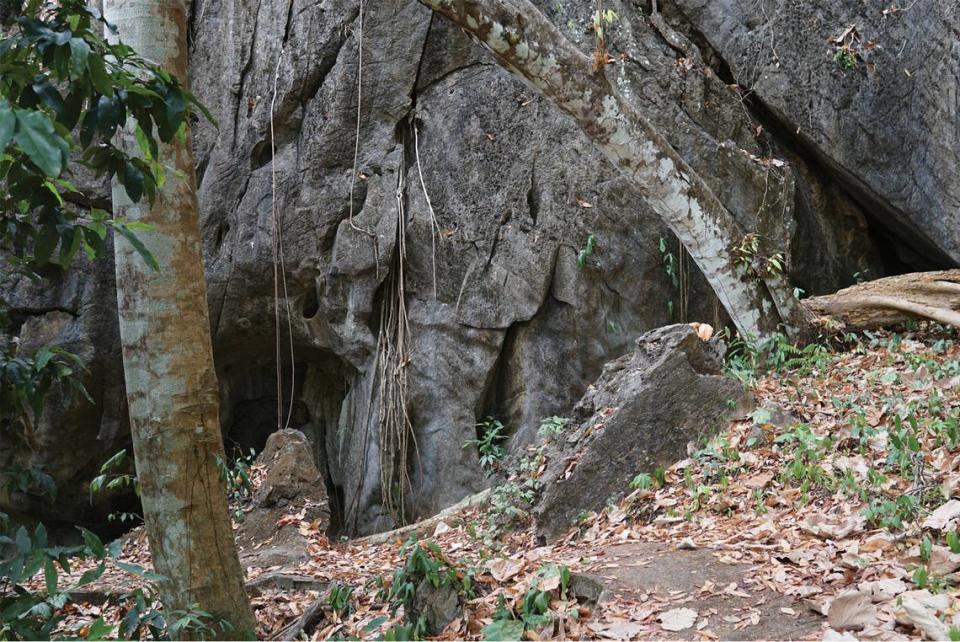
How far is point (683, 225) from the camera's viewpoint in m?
6.66

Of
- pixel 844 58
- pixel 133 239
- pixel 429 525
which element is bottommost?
pixel 429 525

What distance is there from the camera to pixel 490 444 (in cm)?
813

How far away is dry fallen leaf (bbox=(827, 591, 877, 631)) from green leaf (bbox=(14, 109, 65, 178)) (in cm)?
286

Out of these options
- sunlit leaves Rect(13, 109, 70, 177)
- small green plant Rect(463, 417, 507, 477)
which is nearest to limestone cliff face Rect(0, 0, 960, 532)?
small green plant Rect(463, 417, 507, 477)

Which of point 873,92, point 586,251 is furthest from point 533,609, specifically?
point 873,92

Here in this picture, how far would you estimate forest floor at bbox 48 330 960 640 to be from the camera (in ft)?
10.3

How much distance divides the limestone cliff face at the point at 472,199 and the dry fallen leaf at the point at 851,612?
16.6ft

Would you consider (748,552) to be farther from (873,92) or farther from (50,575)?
(873,92)

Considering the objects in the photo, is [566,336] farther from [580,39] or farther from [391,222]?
[580,39]

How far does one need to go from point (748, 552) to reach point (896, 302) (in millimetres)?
3915

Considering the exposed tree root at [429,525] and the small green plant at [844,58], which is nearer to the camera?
the exposed tree root at [429,525]

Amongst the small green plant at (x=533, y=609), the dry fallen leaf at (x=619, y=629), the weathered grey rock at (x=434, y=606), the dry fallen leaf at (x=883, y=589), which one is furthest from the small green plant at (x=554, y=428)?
the dry fallen leaf at (x=883, y=589)

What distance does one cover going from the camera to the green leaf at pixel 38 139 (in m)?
1.66

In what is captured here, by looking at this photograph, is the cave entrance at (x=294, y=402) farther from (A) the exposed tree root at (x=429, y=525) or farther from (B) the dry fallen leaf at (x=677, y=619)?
(B) the dry fallen leaf at (x=677, y=619)
